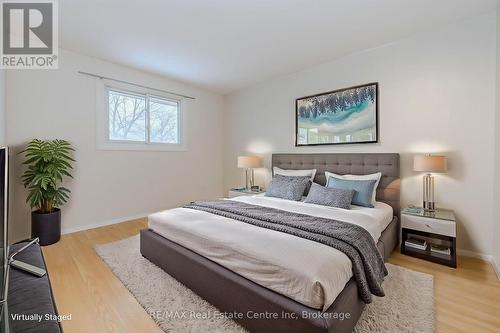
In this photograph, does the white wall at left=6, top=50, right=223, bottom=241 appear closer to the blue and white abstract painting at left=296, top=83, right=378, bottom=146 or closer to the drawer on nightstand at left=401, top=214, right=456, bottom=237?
the blue and white abstract painting at left=296, top=83, right=378, bottom=146

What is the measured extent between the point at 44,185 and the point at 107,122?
1409 millimetres

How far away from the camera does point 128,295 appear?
73.4 inches

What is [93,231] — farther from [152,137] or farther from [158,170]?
[152,137]

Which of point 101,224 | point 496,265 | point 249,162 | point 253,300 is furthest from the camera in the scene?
point 249,162

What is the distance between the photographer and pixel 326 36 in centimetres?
284

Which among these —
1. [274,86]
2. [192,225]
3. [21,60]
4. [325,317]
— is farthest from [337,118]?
[21,60]

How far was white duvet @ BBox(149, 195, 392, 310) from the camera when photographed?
1.27 metres

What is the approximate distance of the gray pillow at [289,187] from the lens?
325cm

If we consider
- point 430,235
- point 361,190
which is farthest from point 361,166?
point 430,235

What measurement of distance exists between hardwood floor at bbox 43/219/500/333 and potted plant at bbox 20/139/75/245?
11.3 inches

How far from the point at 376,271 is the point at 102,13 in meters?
3.58

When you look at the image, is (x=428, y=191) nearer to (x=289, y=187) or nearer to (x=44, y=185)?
(x=289, y=187)

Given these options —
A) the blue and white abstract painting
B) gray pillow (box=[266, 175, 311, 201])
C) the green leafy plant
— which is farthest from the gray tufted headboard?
the green leafy plant

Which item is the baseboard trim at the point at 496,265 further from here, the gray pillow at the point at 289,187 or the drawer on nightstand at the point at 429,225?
the gray pillow at the point at 289,187
